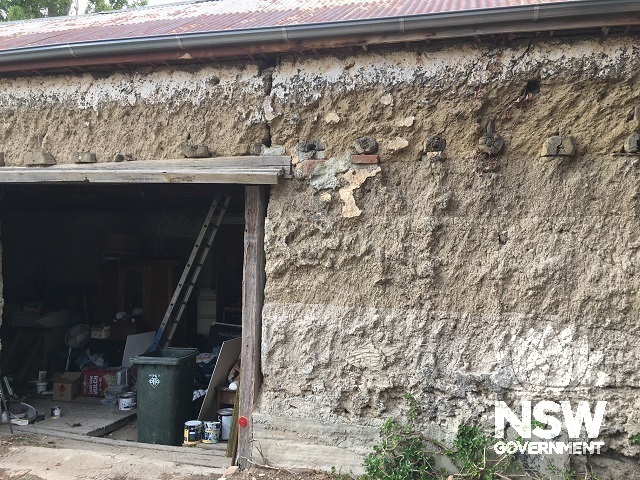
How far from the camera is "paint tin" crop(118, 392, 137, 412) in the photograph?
6379 mm

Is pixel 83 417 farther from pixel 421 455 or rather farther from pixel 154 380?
pixel 421 455

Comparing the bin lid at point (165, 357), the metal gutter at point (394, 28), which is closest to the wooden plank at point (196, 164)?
the metal gutter at point (394, 28)

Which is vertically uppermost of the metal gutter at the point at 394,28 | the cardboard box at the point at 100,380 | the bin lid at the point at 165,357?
the metal gutter at the point at 394,28

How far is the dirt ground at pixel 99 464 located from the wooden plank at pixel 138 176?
7.38 feet

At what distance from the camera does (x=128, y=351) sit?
7258 millimetres

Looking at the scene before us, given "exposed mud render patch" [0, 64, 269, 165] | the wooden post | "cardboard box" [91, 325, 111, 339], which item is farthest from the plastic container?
"cardboard box" [91, 325, 111, 339]

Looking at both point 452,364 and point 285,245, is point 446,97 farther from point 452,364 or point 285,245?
point 452,364

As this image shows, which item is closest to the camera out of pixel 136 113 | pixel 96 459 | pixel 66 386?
pixel 136 113

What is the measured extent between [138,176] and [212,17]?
2011 millimetres

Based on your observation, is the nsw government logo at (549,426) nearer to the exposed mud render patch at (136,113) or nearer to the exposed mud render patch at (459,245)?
the exposed mud render patch at (459,245)

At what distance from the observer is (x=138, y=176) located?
4.48m

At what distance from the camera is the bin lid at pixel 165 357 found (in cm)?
536

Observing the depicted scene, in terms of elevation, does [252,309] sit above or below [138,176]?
below

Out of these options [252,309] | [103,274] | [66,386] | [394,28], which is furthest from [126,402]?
[394,28]
